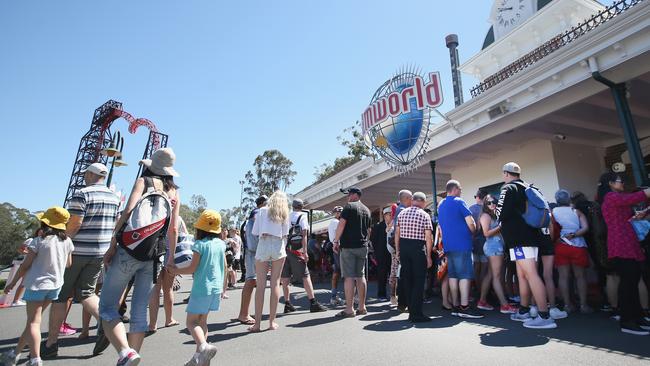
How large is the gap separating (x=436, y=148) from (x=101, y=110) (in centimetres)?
2993

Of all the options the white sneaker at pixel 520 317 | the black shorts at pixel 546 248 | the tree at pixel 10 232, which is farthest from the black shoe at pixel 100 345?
the tree at pixel 10 232

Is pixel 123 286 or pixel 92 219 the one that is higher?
pixel 92 219

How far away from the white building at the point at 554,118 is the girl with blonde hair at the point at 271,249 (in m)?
5.14

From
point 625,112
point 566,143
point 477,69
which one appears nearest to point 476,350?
point 625,112

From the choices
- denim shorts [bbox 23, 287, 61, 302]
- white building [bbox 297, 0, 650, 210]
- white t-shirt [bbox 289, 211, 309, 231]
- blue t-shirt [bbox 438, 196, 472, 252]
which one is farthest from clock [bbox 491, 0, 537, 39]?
denim shorts [bbox 23, 287, 61, 302]

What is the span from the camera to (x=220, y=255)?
130 inches

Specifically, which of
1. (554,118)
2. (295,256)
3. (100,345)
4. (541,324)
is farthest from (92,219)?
(554,118)

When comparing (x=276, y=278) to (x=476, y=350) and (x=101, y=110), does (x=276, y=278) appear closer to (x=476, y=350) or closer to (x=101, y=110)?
(x=476, y=350)

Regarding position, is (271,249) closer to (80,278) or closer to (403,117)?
(80,278)

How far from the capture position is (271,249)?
171 inches

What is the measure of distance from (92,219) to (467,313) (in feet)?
15.5

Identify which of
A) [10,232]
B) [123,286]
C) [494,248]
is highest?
[10,232]

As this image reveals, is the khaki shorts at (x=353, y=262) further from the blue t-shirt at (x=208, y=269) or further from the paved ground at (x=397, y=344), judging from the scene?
the blue t-shirt at (x=208, y=269)

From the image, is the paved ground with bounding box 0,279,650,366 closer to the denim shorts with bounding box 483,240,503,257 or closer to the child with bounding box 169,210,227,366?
the child with bounding box 169,210,227,366
